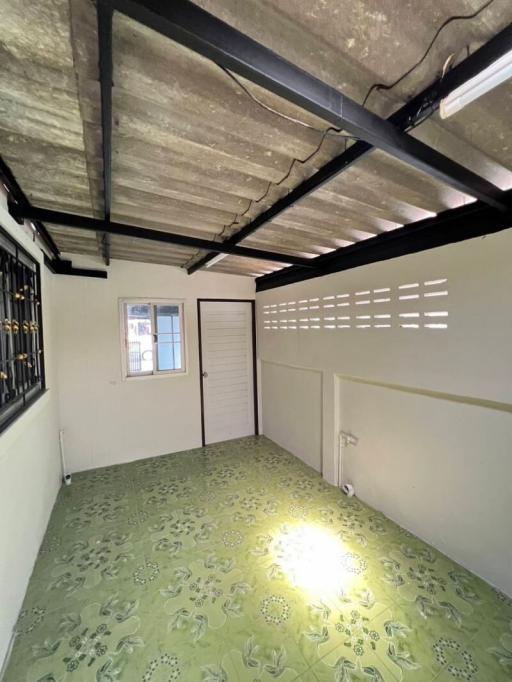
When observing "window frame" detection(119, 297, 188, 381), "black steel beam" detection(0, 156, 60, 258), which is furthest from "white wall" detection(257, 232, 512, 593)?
"black steel beam" detection(0, 156, 60, 258)

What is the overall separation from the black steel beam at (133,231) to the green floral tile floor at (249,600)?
7.77ft

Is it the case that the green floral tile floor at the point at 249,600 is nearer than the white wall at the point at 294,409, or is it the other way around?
the green floral tile floor at the point at 249,600

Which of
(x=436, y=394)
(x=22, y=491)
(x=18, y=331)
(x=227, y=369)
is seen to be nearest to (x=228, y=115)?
(x=18, y=331)

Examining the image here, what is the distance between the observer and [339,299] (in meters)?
2.74

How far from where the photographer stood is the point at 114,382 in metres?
3.41

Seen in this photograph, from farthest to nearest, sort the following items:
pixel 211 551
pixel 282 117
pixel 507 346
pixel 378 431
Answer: pixel 378 431
pixel 211 551
pixel 507 346
pixel 282 117

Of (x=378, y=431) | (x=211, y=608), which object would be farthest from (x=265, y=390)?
(x=211, y=608)

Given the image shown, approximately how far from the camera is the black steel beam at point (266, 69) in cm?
67

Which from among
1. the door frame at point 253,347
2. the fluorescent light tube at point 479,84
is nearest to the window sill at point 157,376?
the door frame at point 253,347

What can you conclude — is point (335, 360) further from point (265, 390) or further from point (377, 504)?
point (265, 390)

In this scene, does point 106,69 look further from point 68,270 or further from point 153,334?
point 153,334

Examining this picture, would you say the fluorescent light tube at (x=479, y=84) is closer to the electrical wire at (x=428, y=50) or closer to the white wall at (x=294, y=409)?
the electrical wire at (x=428, y=50)

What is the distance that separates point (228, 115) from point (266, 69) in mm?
383

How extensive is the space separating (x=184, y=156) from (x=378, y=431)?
2.51m
